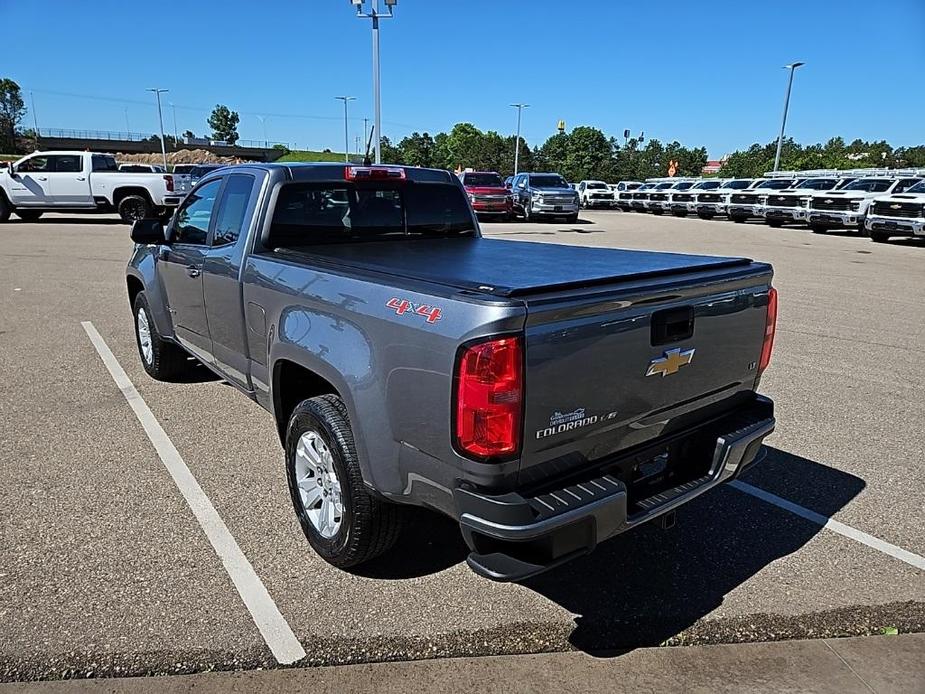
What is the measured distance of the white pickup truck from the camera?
19.0 m

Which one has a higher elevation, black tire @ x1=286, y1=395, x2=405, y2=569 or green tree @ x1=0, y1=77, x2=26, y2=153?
green tree @ x1=0, y1=77, x2=26, y2=153

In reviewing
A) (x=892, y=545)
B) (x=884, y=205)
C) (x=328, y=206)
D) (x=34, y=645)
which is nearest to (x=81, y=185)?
(x=328, y=206)

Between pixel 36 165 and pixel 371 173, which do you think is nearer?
pixel 371 173

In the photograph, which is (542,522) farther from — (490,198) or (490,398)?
(490,198)

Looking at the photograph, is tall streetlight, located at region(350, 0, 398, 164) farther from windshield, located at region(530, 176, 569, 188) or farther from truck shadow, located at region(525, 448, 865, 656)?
truck shadow, located at region(525, 448, 865, 656)

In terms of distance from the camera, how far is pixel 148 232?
4.84 metres

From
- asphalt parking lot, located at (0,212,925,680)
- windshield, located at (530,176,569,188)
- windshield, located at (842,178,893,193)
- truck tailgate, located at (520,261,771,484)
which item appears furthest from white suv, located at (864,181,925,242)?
truck tailgate, located at (520,261,771,484)

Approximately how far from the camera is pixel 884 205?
765 inches

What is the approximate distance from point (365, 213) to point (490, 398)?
2394mm

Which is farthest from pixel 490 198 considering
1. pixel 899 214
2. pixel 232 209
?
pixel 232 209

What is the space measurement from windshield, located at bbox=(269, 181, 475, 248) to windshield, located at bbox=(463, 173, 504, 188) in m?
21.3

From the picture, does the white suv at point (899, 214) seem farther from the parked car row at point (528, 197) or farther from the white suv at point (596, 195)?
the white suv at point (596, 195)

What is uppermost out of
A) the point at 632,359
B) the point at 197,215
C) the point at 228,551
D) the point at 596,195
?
the point at 197,215

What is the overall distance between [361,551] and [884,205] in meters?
21.4
